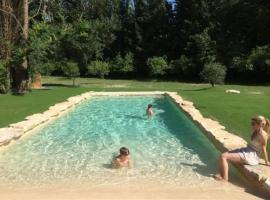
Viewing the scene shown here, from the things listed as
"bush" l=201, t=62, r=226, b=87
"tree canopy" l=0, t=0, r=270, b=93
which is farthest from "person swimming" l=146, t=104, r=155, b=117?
"tree canopy" l=0, t=0, r=270, b=93

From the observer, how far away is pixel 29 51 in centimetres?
2216

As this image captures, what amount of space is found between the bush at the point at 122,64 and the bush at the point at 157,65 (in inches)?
87.2

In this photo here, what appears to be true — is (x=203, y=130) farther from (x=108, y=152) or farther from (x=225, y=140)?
(x=108, y=152)

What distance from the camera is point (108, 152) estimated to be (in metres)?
10.2

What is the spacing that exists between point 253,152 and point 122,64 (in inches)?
1256

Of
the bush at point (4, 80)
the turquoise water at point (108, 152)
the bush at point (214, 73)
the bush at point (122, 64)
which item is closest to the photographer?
the turquoise water at point (108, 152)

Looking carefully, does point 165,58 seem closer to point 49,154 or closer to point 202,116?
point 202,116

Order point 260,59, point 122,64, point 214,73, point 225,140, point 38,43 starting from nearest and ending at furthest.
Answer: point 225,140, point 38,43, point 214,73, point 260,59, point 122,64

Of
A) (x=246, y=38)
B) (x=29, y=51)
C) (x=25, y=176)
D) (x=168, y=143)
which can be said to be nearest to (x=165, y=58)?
(x=246, y=38)

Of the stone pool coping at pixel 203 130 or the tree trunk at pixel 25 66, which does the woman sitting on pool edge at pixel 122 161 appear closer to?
the stone pool coping at pixel 203 130

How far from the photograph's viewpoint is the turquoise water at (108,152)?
26.1 feet

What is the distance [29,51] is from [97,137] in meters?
11.0

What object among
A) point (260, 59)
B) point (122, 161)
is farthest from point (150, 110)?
point (260, 59)

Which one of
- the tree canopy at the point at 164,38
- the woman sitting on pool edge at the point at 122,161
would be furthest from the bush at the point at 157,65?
→ the woman sitting on pool edge at the point at 122,161
